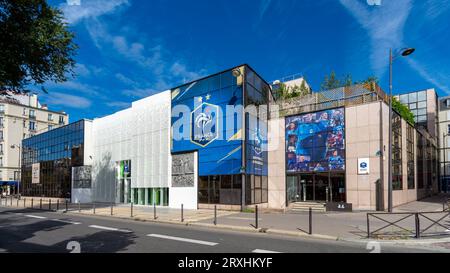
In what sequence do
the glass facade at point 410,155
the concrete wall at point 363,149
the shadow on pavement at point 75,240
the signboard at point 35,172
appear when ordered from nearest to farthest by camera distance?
1. the shadow on pavement at point 75,240
2. the concrete wall at point 363,149
3. the glass facade at point 410,155
4. the signboard at point 35,172

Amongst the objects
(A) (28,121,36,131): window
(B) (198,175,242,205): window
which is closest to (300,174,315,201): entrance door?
(B) (198,175,242,205): window

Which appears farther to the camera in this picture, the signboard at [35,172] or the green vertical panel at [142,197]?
the signboard at [35,172]

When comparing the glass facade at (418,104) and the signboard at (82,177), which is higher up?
the glass facade at (418,104)

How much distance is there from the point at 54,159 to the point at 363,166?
42950 millimetres

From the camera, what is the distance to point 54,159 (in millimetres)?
44469

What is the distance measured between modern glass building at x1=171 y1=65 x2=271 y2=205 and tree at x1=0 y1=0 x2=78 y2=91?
12.8 m

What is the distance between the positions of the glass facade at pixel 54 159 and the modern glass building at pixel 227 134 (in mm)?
20260

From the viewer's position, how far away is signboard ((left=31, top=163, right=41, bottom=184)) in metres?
48.1

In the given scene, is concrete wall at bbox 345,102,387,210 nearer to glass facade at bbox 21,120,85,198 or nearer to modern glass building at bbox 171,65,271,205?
modern glass building at bbox 171,65,271,205

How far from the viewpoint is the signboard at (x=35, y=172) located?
4806 centimetres

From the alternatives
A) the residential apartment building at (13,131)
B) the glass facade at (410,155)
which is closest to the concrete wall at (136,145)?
the glass facade at (410,155)

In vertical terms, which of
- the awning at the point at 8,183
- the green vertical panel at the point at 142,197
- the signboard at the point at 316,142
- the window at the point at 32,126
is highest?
the window at the point at 32,126

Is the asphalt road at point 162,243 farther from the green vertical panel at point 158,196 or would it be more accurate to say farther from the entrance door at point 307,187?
the green vertical panel at point 158,196
